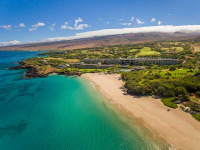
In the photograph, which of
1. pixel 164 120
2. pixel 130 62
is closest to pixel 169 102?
pixel 164 120

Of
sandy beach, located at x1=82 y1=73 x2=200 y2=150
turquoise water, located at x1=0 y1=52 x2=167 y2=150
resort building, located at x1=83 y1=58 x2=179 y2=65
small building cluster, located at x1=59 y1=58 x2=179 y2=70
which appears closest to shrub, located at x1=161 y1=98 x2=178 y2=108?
sandy beach, located at x1=82 y1=73 x2=200 y2=150

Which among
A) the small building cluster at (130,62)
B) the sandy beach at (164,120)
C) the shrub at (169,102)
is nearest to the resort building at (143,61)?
the small building cluster at (130,62)

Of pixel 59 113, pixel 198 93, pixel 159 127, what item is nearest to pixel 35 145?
pixel 59 113

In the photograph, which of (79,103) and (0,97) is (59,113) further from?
(0,97)

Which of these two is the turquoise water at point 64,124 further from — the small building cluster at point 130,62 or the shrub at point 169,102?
the small building cluster at point 130,62

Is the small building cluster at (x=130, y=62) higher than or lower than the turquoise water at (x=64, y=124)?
higher

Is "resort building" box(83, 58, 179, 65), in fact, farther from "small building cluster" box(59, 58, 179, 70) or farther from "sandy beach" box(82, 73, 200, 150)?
"sandy beach" box(82, 73, 200, 150)
